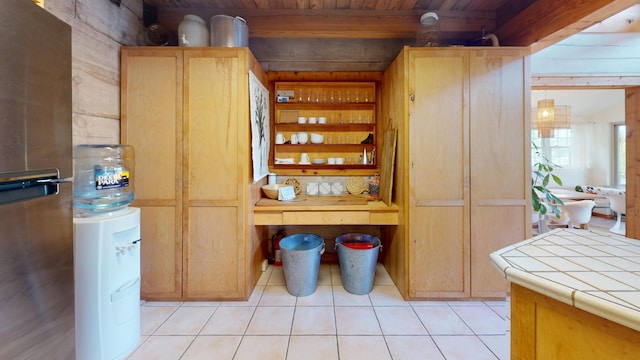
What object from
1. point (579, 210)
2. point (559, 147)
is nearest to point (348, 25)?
point (579, 210)

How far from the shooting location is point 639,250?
1112mm

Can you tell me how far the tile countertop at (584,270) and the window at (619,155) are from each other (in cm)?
715

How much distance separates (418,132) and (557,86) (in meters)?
2.25

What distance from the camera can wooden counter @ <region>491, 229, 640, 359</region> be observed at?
0.69 meters

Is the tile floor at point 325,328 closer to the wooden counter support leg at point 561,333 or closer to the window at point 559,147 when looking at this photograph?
the wooden counter support leg at point 561,333

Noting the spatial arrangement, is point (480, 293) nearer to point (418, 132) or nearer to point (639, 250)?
point (639, 250)

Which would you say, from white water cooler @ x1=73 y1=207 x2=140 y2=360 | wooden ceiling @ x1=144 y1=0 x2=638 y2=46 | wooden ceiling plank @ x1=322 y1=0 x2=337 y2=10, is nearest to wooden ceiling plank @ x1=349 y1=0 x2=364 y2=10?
wooden ceiling @ x1=144 y1=0 x2=638 y2=46

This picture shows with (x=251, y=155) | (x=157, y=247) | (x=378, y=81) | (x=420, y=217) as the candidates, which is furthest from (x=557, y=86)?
(x=157, y=247)

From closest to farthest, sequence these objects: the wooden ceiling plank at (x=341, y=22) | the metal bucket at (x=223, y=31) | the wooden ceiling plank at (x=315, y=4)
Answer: the metal bucket at (x=223, y=31)
the wooden ceiling plank at (x=315, y=4)
the wooden ceiling plank at (x=341, y=22)

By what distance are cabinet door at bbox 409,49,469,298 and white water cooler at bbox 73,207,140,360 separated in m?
2.18

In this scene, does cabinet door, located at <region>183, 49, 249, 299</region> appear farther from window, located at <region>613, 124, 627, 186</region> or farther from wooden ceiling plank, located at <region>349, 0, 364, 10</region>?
window, located at <region>613, 124, 627, 186</region>

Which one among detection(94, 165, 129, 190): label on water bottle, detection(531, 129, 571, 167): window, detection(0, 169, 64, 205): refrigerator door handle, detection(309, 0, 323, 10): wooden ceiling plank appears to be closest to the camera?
detection(0, 169, 64, 205): refrigerator door handle

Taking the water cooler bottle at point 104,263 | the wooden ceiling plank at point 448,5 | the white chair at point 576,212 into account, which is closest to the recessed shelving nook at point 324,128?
the wooden ceiling plank at point 448,5

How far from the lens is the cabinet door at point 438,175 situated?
89.1 inches
